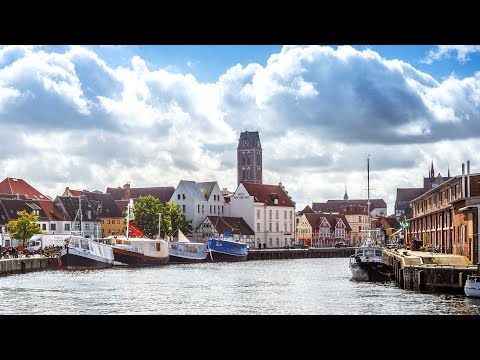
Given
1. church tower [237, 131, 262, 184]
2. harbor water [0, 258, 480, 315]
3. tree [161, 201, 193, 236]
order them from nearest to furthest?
Result: harbor water [0, 258, 480, 315], tree [161, 201, 193, 236], church tower [237, 131, 262, 184]

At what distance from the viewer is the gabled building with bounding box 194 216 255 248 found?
251 ft

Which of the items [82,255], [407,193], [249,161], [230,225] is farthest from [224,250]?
[407,193]

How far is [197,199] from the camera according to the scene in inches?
3083

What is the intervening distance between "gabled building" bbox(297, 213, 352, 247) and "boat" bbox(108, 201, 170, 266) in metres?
45.9

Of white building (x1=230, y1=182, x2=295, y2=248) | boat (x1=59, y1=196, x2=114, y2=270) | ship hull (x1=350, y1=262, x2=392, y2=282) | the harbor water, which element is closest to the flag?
boat (x1=59, y1=196, x2=114, y2=270)

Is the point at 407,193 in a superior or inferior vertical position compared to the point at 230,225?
superior

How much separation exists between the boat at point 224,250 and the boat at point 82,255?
15.4 m

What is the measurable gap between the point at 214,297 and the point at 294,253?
1945 inches

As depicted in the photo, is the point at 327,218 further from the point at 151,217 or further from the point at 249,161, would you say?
the point at 151,217

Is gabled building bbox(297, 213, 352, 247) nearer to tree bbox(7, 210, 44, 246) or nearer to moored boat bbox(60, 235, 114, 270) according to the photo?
tree bbox(7, 210, 44, 246)

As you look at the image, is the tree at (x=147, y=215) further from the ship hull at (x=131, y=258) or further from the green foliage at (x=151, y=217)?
the ship hull at (x=131, y=258)

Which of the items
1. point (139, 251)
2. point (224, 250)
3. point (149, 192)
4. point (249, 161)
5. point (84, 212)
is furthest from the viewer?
point (249, 161)

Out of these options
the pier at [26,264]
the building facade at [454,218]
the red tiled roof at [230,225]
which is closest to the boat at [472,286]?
the building facade at [454,218]
